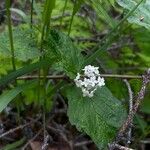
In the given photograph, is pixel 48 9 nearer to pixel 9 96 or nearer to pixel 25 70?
pixel 25 70

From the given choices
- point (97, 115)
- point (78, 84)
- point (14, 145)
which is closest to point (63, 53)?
point (78, 84)

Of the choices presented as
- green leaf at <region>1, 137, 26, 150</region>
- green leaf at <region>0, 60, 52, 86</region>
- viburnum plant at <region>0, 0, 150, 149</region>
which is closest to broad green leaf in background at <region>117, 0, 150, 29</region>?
viburnum plant at <region>0, 0, 150, 149</region>

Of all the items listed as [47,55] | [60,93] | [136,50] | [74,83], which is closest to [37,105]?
[60,93]

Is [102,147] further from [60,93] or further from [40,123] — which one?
[60,93]

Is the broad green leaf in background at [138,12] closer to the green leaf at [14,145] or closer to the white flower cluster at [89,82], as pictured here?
the white flower cluster at [89,82]

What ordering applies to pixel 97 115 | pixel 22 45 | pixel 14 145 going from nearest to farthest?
1. pixel 97 115
2. pixel 22 45
3. pixel 14 145

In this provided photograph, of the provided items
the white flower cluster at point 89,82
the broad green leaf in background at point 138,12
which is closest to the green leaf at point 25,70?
the white flower cluster at point 89,82

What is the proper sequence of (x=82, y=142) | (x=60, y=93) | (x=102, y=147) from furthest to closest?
1. (x=60, y=93)
2. (x=82, y=142)
3. (x=102, y=147)
